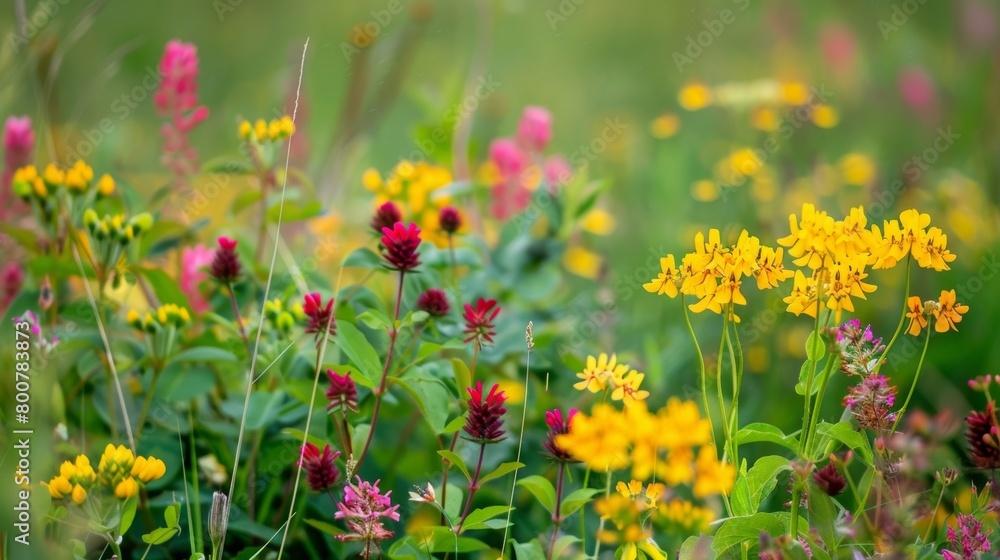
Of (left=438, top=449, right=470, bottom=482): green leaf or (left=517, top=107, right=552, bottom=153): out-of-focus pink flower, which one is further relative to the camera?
(left=517, top=107, right=552, bottom=153): out-of-focus pink flower

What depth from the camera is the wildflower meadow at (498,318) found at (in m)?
0.89

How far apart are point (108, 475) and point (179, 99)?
78 cm

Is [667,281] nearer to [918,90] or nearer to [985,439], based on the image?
[985,439]

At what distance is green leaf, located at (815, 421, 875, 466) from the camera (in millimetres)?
869

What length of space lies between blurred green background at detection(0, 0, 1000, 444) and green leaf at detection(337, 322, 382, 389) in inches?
19.7

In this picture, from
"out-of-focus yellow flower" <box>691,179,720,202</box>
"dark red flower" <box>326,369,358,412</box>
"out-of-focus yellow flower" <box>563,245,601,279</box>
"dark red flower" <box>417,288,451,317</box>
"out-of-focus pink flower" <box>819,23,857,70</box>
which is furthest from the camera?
"out-of-focus pink flower" <box>819,23,857,70</box>

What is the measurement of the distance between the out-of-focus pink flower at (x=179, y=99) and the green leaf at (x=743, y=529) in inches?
39.5

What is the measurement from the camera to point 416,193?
4.86ft

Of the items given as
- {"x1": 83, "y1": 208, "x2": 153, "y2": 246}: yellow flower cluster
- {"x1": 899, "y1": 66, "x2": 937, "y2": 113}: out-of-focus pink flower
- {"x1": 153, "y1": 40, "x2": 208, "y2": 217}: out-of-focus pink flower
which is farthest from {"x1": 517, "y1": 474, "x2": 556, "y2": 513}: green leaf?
{"x1": 899, "y1": 66, "x2": 937, "y2": 113}: out-of-focus pink flower

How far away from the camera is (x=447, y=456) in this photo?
0.92m

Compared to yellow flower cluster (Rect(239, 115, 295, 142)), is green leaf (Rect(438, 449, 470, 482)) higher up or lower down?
lower down

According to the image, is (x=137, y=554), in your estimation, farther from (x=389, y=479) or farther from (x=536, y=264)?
(x=536, y=264)

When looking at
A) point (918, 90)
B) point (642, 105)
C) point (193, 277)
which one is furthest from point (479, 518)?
point (642, 105)

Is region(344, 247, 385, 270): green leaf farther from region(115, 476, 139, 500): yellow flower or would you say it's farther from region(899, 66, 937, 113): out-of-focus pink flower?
region(899, 66, 937, 113): out-of-focus pink flower
